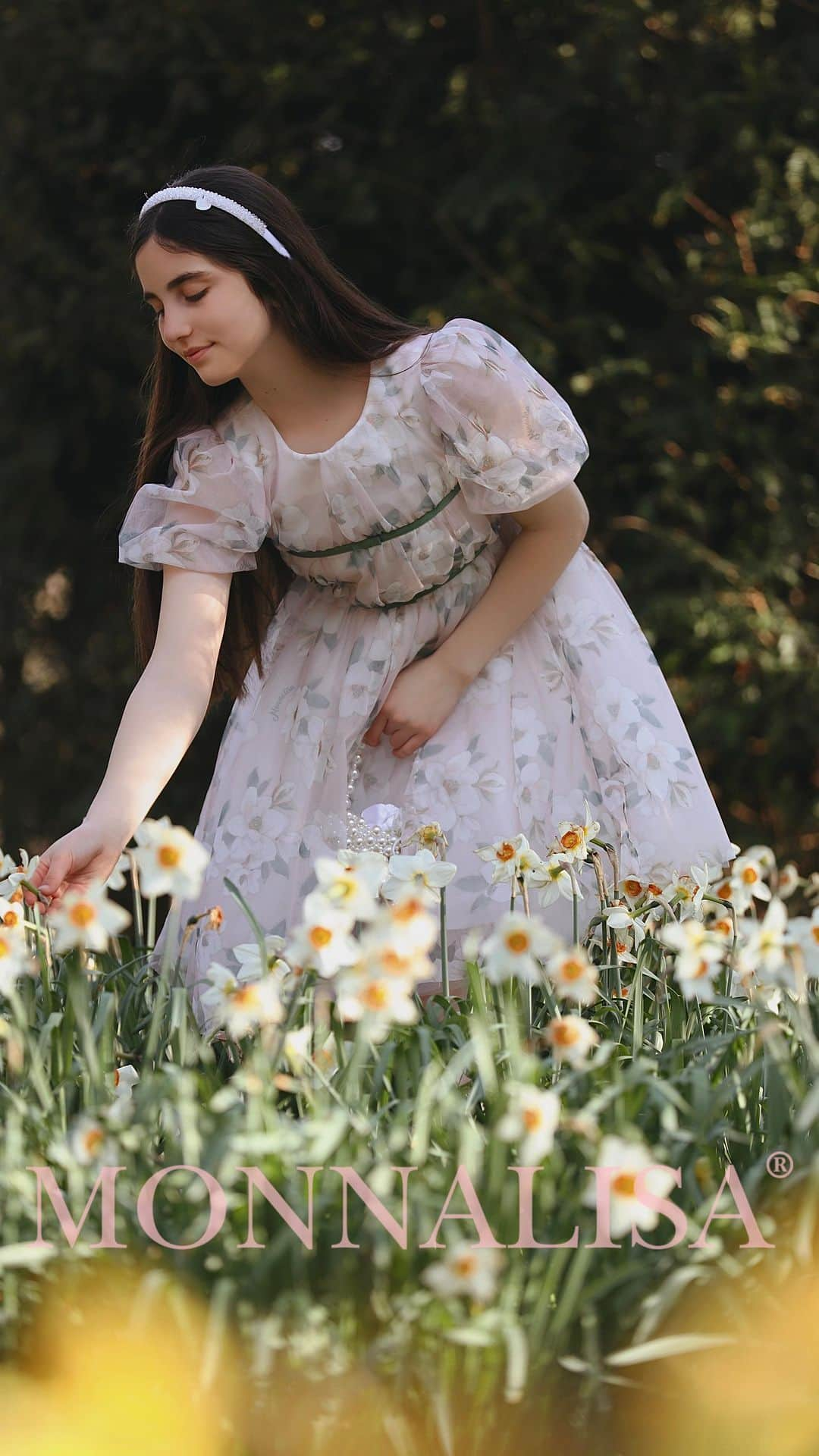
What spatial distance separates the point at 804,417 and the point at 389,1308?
102 inches

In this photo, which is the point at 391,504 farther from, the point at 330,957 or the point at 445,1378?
the point at 445,1378

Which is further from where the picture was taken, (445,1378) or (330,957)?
(330,957)

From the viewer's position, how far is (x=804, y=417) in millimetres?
3176

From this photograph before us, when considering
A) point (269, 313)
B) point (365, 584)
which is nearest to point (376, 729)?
point (365, 584)

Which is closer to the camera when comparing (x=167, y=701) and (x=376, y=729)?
(x=167, y=701)

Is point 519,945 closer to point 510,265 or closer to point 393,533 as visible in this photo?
point 393,533

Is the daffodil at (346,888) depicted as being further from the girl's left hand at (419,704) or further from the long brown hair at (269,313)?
the long brown hair at (269,313)

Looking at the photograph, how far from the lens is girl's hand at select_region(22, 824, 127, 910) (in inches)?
57.3

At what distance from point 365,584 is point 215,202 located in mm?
508

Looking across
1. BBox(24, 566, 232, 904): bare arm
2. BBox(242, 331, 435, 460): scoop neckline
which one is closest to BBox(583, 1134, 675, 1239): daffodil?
BBox(24, 566, 232, 904): bare arm

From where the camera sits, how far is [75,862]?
1.48m

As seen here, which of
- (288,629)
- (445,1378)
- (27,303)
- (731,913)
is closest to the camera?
(445,1378)

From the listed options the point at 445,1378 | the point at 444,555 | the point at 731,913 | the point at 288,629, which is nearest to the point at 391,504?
the point at 444,555

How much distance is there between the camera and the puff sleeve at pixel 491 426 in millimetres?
1849
